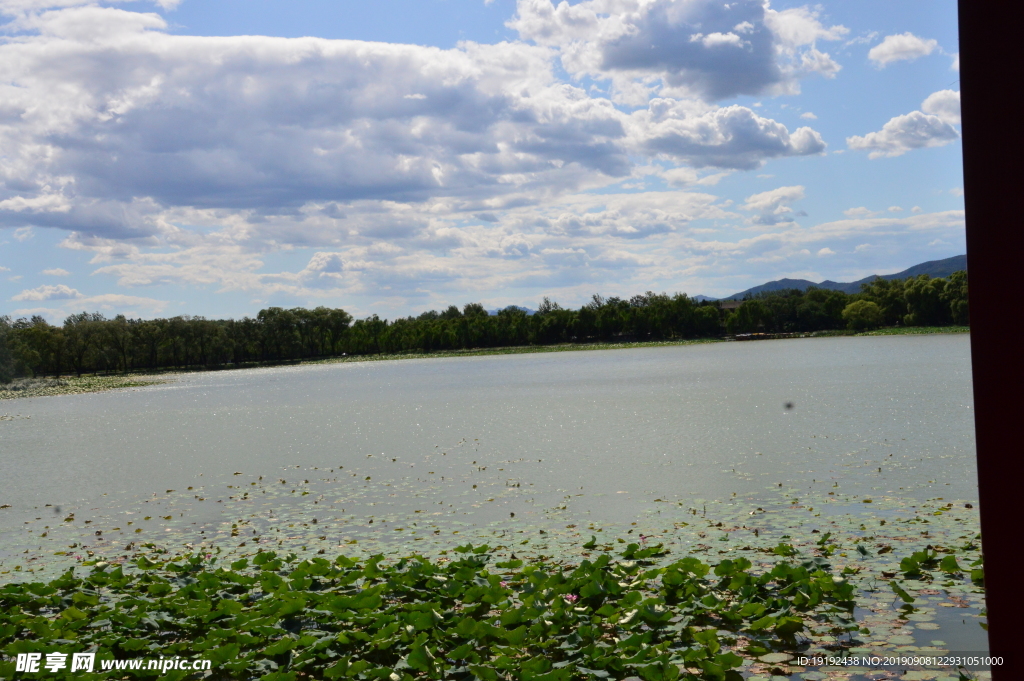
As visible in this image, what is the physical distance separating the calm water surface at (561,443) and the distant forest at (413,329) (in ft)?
199

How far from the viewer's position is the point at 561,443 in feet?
63.9

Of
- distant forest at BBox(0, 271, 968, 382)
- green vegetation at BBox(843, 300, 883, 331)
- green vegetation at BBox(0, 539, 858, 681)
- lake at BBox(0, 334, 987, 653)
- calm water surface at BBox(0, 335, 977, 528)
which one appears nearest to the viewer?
green vegetation at BBox(0, 539, 858, 681)

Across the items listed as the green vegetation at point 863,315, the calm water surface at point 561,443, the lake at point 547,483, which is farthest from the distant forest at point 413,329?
the lake at point 547,483

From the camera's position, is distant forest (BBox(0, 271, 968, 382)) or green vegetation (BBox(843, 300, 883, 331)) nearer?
distant forest (BBox(0, 271, 968, 382))

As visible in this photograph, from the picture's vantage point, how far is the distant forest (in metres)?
94.8

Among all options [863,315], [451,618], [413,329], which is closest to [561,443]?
[451,618]

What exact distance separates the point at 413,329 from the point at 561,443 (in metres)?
124

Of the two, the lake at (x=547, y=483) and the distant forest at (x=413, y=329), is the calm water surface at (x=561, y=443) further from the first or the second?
the distant forest at (x=413, y=329)

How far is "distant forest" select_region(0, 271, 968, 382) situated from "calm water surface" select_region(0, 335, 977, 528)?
6067 cm

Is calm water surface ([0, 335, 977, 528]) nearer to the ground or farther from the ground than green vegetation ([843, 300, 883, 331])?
nearer to the ground

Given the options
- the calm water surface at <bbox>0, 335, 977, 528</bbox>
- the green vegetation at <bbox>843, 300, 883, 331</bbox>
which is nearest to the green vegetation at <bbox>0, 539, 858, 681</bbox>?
the calm water surface at <bbox>0, 335, 977, 528</bbox>

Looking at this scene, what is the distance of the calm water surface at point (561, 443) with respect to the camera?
13.6 metres

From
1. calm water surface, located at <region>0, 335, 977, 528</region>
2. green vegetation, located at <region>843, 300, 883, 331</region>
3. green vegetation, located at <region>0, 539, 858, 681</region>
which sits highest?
green vegetation, located at <region>843, 300, 883, 331</region>

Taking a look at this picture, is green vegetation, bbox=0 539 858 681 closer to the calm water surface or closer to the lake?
the lake
